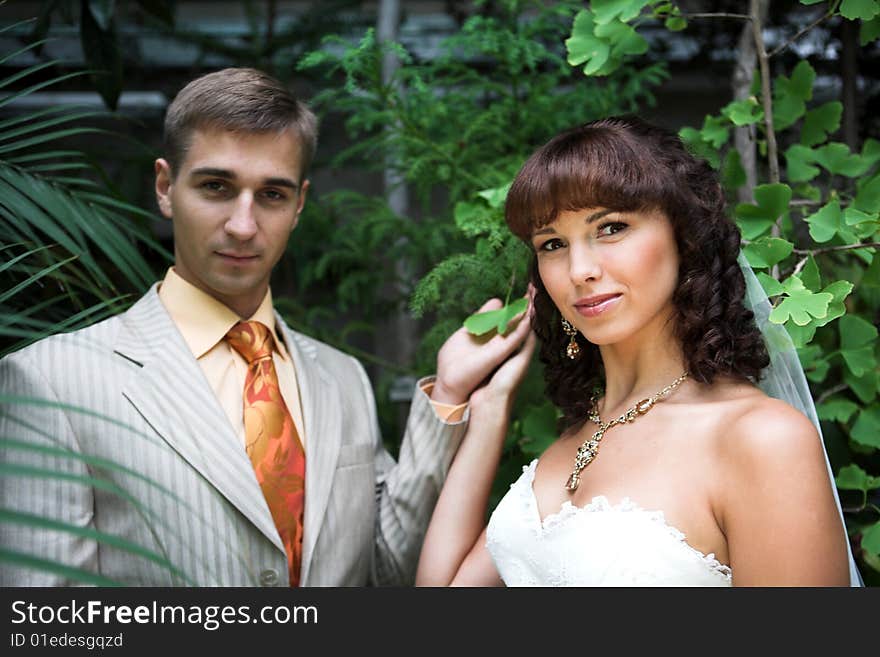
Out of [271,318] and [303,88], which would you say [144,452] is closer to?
[271,318]

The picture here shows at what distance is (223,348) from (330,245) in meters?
1.17

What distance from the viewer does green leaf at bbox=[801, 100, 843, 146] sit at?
2.26 meters

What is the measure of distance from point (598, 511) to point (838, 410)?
780 millimetres

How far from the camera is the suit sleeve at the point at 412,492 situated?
221 cm

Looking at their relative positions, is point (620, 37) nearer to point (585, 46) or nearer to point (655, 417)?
point (585, 46)

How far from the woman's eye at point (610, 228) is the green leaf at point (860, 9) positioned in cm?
66

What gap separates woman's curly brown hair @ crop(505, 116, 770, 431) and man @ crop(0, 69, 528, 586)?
0.51 meters

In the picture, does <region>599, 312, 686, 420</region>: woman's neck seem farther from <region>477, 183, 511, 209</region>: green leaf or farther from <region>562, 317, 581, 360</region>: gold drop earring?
<region>477, 183, 511, 209</region>: green leaf

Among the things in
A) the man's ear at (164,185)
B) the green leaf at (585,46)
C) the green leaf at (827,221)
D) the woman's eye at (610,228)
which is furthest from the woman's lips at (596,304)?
the man's ear at (164,185)

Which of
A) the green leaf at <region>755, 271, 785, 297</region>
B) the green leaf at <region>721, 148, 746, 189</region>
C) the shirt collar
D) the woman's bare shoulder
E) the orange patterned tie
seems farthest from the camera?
the green leaf at <region>721, 148, 746, 189</region>

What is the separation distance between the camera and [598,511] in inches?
68.9

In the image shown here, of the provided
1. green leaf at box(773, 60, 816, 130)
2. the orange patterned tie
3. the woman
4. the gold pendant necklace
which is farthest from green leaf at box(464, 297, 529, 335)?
green leaf at box(773, 60, 816, 130)

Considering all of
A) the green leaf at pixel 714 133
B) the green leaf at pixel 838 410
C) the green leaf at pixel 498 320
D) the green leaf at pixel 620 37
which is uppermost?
the green leaf at pixel 620 37

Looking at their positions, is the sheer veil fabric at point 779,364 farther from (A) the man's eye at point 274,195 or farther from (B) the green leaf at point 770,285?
(A) the man's eye at point 274,195
